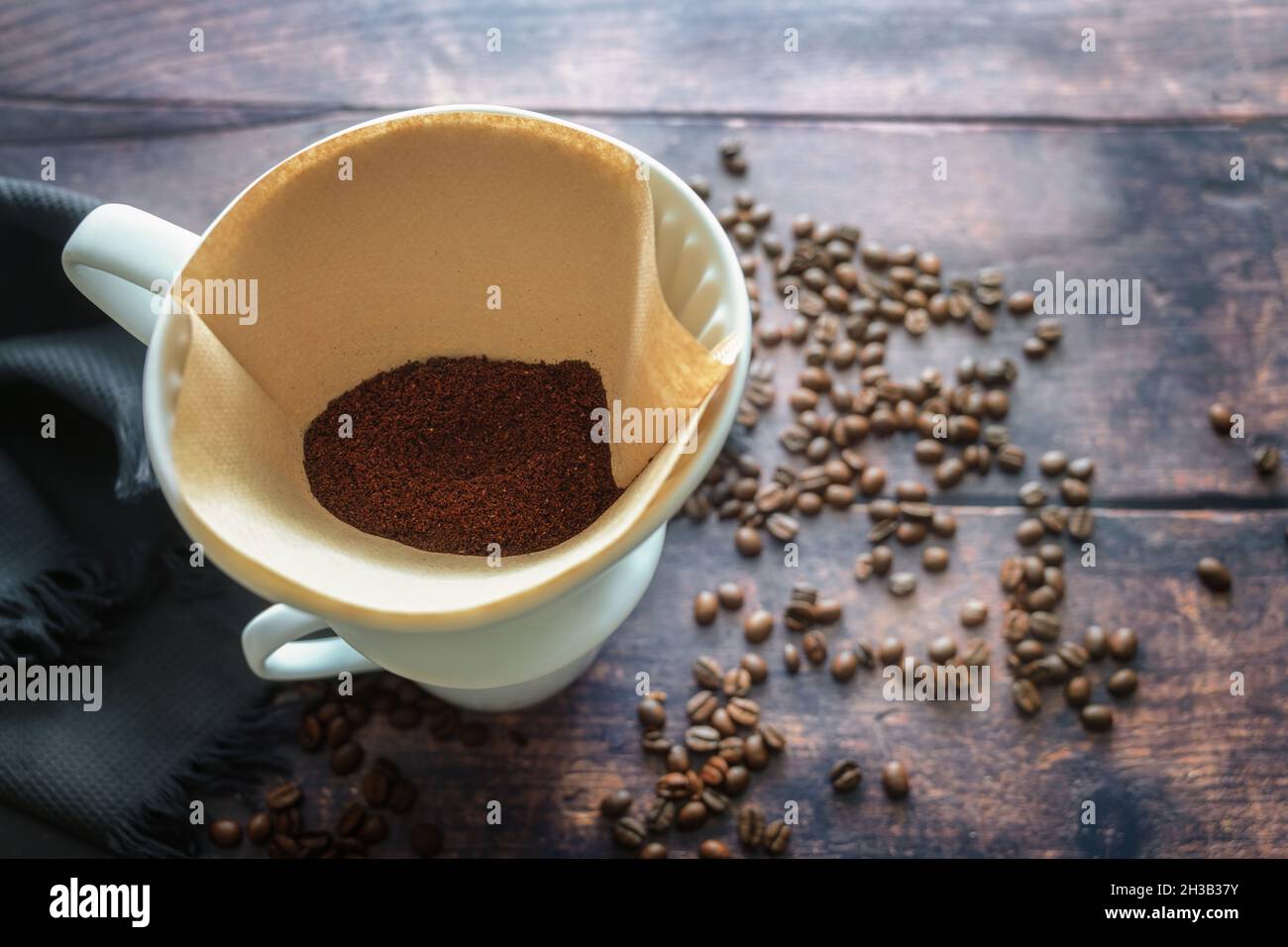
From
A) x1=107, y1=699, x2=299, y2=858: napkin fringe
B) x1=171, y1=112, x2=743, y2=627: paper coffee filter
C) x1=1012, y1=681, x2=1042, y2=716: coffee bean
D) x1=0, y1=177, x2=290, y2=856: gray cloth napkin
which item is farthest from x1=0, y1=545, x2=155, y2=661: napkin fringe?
x1=1012, y1=681, x2=1042, y2=716: coffee bean

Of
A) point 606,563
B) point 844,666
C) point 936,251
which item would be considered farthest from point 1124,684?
point 606,563

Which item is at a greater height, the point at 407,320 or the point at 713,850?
the point at 407,320

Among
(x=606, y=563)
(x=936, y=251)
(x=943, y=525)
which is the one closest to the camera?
(x=606, y=563)

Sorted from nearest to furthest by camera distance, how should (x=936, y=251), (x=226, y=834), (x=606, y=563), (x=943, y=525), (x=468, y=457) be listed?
(x=606, y=563) < (x=468, y=457) < (x=226, y=834) < (x=943, y=525) < (x=936, y=251)

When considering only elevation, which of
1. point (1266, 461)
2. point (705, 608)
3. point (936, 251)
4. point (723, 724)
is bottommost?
point (723, 724)

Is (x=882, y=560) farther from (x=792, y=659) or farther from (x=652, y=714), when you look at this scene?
(x=652, y=714)

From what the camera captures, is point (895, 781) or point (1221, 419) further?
point (1221, 419)
